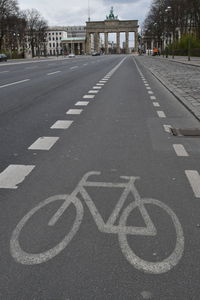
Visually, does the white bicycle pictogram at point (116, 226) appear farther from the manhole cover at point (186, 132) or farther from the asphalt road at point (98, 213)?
the manhole cover at point (186, 132)

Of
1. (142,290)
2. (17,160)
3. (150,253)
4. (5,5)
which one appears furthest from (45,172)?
(5,5)

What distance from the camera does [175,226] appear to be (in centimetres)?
339

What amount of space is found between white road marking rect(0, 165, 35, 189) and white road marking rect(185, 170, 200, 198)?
218 centimetres

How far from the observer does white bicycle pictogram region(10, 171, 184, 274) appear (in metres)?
2.85

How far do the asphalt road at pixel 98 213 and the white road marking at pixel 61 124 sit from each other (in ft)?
0.26

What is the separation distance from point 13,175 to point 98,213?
159 centimetres

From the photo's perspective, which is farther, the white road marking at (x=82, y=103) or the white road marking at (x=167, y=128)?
the white road marking at (x=82, y=103)

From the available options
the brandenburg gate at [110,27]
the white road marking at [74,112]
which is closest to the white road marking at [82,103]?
the white road marking at [74,112]

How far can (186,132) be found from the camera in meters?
7.27

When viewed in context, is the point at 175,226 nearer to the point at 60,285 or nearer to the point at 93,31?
the point at 60,285

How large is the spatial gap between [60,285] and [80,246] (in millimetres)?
523

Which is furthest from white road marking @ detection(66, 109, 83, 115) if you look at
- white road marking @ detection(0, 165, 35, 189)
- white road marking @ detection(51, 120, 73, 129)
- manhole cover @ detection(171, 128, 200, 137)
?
white road marking @ detection(0, 165, 35, 189)

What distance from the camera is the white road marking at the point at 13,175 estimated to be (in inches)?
172

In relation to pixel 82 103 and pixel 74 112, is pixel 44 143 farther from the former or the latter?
pixel 82 103
